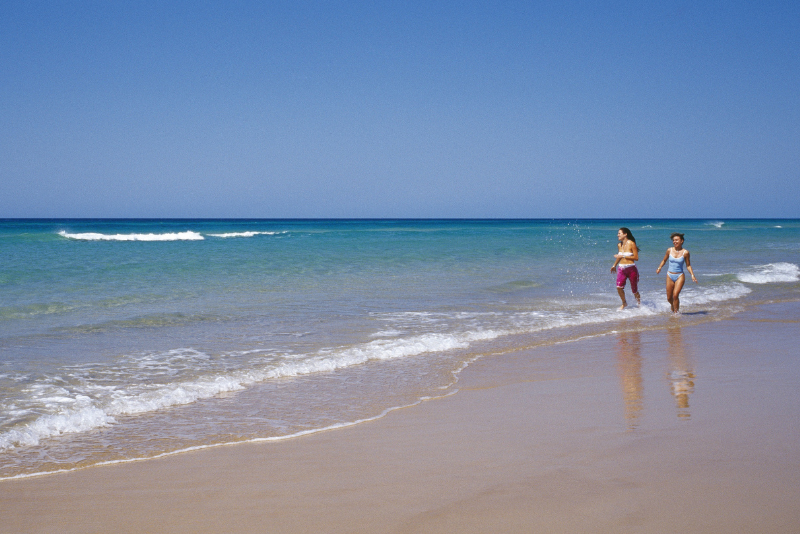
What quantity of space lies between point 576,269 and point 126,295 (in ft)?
40.8

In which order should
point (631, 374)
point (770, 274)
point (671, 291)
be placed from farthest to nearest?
1. point (770, 274)
2. point (671, 291)
3. point (631, 374)

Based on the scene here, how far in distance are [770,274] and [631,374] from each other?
13126 millimetres

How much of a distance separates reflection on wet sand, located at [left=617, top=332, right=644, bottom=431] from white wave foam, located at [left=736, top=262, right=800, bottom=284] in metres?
9.03

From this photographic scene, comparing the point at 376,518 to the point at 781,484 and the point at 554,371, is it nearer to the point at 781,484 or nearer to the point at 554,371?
the point at 781,484

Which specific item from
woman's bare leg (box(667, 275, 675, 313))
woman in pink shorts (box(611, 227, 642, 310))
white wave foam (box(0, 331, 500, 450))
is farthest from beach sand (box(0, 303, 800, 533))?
woman in pink shorts (box(611, 227, 642, 310))

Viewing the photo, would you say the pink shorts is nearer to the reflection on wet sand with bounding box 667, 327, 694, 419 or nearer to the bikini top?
the bikini top

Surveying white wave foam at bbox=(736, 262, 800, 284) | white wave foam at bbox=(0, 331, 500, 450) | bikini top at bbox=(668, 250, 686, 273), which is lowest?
white wave foam at bbox=(0, 331, 500, 450)

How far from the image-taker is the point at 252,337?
8422 mm

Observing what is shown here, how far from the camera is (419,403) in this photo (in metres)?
5.43

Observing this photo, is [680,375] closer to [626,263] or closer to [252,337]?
[252,337]

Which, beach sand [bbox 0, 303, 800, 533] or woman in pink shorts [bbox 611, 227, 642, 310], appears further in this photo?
woman in pink shorts [bbox 611, 227, 642, 310]

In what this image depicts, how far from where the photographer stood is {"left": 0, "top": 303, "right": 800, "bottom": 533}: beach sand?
3131 mm

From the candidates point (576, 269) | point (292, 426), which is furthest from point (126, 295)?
point (576, 269)

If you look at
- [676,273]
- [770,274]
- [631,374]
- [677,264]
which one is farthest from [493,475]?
[770,274]
